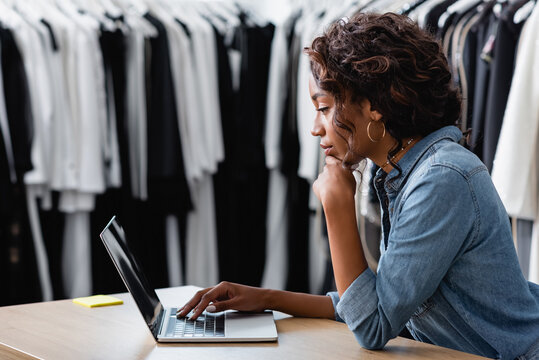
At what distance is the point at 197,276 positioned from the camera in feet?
10.8

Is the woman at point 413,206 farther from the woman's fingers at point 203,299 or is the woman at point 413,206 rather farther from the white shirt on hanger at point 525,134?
the white shirt on hanger at point 525,134

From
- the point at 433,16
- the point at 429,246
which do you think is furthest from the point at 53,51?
the point at 429,246

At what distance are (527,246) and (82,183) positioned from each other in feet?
5.70

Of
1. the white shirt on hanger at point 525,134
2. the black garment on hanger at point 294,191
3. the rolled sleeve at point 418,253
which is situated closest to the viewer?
the rolled sleeve at point 418,253

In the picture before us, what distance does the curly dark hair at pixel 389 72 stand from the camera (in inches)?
45.1

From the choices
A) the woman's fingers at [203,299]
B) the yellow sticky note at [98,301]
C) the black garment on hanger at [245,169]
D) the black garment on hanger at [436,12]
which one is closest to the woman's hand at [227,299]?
the woman's fingers at [203,299]

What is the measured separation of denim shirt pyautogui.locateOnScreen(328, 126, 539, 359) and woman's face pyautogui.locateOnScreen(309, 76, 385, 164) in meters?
0.09

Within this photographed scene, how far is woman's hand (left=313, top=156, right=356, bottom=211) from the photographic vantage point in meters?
1.19

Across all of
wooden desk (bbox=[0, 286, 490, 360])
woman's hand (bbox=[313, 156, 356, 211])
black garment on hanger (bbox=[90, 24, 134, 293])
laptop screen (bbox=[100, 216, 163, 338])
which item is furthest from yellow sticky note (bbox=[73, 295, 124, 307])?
black garment on hanger (bbox=[90, 24, 134, 293])

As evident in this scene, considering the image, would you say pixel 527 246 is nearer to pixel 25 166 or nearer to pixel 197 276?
pixel 197 276

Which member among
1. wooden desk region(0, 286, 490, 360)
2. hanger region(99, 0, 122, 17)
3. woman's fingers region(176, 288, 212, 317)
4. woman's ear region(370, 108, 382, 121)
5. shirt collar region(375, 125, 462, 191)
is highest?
hanger region(99, 0, 122, 17)

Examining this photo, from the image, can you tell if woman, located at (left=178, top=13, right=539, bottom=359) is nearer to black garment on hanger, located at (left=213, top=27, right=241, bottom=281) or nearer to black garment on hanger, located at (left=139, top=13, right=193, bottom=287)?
black garment on hanger, located at (left=139, top=13, right=193, bottom=287)

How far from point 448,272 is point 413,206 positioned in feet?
0.47

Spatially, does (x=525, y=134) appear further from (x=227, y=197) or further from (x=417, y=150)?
(x=227, y=197)
